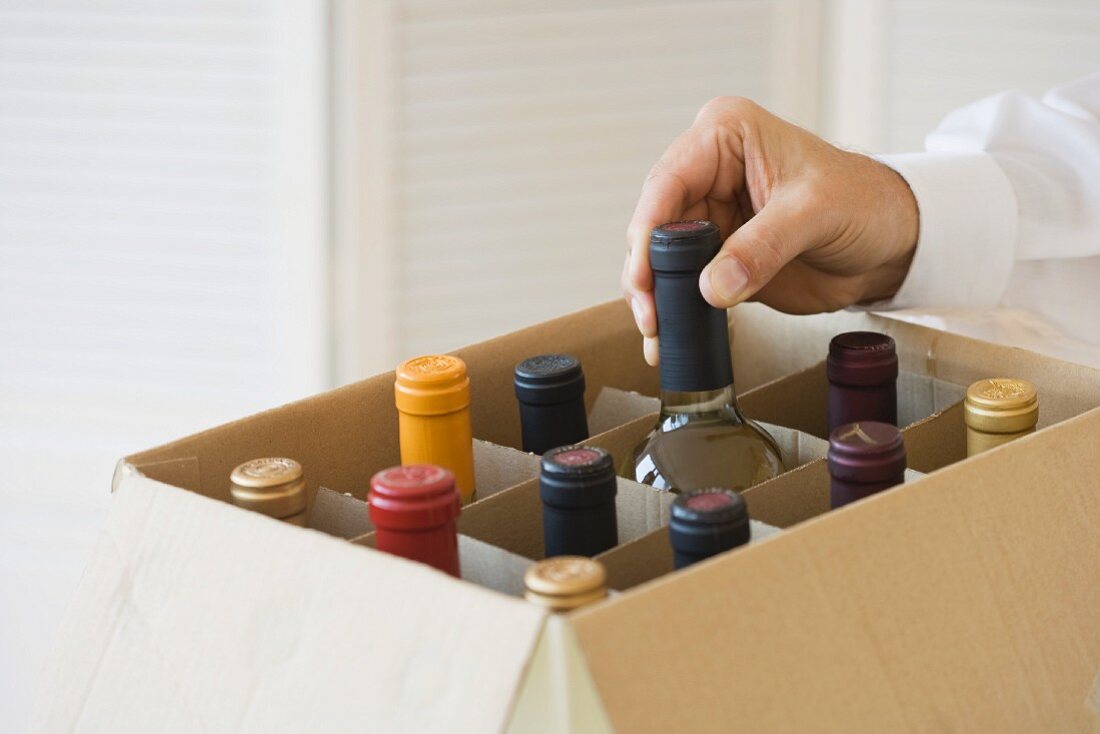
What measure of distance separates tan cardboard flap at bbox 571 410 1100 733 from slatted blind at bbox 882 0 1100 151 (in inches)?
60.0

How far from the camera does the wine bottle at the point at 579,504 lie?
0.69 metres

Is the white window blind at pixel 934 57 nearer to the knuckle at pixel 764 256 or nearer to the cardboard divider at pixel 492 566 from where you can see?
the knuckle at pixel 764 256

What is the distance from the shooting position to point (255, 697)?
62 cm

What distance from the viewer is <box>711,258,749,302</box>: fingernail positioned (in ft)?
2.65

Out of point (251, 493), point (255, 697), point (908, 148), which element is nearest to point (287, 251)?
point (908, 148)

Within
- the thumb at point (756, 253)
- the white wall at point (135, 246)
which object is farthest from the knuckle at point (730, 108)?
the white wall at point (135, 246)

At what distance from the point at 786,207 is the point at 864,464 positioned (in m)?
0.33

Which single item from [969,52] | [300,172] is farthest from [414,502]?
[969,52]

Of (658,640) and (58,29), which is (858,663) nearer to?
(658,640)

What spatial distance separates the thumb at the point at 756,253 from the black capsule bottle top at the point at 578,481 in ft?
0.51

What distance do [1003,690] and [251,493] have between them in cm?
41

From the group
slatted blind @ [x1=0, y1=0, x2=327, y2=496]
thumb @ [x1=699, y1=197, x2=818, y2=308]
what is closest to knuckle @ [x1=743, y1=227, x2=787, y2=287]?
thumb @ [x1=699, y1=197, x2=818, y2=308]

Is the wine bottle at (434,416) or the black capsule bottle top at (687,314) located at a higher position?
the black capsule bottle top at (687,314)

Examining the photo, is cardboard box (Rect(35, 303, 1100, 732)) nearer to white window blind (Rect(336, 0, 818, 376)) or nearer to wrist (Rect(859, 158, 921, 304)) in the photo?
wrist (Rect(859, 158, 921, 304))
